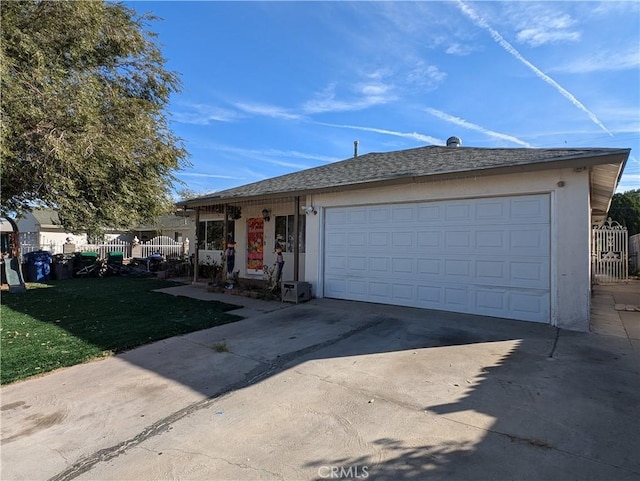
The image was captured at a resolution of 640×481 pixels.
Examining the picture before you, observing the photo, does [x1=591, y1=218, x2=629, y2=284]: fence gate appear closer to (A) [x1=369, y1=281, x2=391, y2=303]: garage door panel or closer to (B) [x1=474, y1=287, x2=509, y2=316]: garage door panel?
(B) [x1=474, y1=287, x2=509, y2=316]: garage door panel

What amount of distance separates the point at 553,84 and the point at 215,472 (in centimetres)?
1615

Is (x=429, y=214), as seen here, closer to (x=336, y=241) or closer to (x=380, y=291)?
(x=380, y=291)

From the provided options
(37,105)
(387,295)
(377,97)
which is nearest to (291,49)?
(377,97)

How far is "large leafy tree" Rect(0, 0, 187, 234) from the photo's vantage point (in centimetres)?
678

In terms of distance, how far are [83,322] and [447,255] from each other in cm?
763

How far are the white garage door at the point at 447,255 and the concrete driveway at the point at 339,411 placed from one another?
135 cm

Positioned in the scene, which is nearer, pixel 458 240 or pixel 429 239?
pixel 458 240

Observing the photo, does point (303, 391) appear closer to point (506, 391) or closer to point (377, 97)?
point (506, 391)

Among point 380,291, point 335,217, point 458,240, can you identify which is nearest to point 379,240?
point 380,291

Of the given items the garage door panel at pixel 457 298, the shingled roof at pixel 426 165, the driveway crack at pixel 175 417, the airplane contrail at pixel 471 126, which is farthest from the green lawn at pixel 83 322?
the airplane contrail at pixel 471 126

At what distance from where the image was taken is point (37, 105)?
6711mm

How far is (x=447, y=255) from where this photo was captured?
7840 millimetres

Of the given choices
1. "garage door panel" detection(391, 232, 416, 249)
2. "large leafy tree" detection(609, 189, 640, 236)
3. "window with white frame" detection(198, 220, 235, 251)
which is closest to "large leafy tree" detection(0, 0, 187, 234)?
"window with white frame" detection(198, 220, 235, 251)

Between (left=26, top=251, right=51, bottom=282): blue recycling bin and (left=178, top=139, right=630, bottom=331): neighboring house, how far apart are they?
30.2ft
